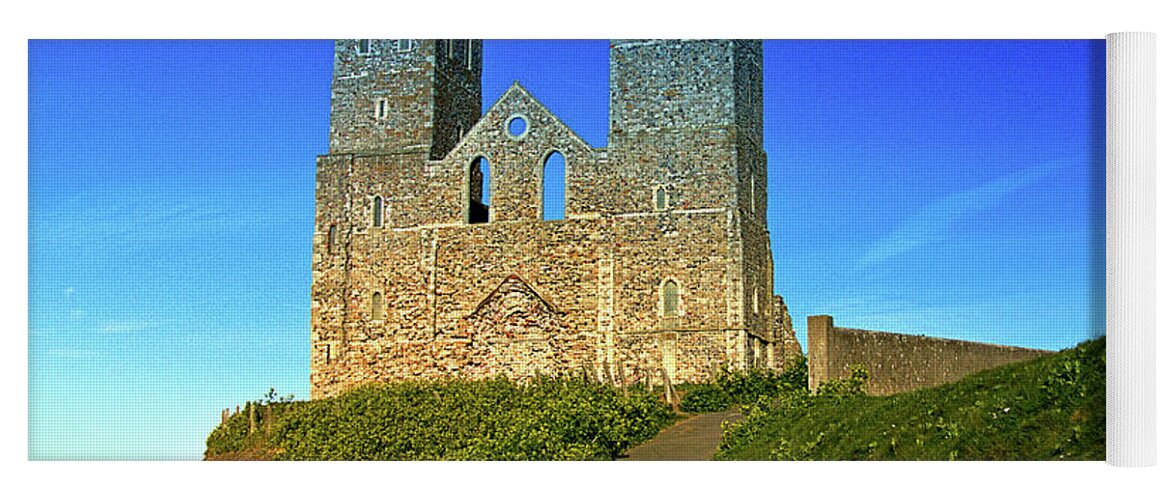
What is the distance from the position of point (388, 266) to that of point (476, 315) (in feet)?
7.88

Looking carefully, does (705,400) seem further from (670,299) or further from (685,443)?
(685,443)

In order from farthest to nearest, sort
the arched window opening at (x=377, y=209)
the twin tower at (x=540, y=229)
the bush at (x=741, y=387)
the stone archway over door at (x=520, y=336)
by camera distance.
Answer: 1. the arched window opening at (x=377, y=209)
2. the stone archway over door at (x=520, y=336)
3. the twin tower at (x=540, y=229)
4. the bush at (x=741, y=387)

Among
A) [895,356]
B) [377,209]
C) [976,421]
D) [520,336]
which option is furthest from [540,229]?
[976,421]

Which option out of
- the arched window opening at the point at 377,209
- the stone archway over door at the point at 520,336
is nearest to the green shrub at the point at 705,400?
the stone archway over door at the point at 520,336

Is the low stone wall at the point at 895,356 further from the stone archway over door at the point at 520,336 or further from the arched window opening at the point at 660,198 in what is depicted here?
the stone archway over door at the point at 520,336

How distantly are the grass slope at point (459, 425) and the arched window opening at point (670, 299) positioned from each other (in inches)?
152

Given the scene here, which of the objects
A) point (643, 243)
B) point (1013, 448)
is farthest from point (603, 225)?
point (1013, 448)

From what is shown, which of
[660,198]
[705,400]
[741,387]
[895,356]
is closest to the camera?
[895,356]

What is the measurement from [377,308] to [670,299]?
21.7 feet

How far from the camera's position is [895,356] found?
2191 centimetres

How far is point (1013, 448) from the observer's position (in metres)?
16.2

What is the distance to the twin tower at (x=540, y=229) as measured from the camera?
31.8m

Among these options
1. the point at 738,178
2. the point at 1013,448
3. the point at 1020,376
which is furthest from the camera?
the point at 738,178
